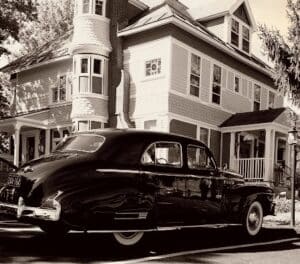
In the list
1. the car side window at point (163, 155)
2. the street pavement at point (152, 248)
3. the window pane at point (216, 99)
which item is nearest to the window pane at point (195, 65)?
the window pane at point (216, 99)

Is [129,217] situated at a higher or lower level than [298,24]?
lower

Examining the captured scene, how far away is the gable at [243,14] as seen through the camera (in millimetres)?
25013

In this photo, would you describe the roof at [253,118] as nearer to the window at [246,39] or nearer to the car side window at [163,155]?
the window at [246,39]

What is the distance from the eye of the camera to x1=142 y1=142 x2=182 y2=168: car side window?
24.6ft

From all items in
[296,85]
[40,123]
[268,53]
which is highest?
[268,53]

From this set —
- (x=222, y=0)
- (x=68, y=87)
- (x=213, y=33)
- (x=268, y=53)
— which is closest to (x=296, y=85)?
(x=268, y=53)

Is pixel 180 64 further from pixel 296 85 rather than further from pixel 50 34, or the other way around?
pixel 50 34

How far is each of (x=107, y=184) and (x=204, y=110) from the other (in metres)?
15.2

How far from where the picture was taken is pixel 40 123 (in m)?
24.1

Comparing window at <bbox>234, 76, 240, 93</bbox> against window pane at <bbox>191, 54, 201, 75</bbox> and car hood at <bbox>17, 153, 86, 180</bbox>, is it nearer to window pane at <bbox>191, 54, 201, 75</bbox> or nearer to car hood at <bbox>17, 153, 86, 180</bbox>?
window pane at <bbox>191, 54, 201, 75</bbox>

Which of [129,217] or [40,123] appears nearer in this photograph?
[129,217]

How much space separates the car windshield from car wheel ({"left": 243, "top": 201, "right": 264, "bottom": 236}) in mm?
3555

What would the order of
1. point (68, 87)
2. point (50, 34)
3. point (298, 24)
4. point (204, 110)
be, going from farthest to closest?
1. point (50, 34)
2. point (68, 87)
3. point (204, 110)
4. point (298, 24)

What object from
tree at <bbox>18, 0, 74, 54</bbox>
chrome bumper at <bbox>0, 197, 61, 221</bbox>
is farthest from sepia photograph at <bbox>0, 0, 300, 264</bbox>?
tree at <bbox>18, 0, 74, 54</bbox>
